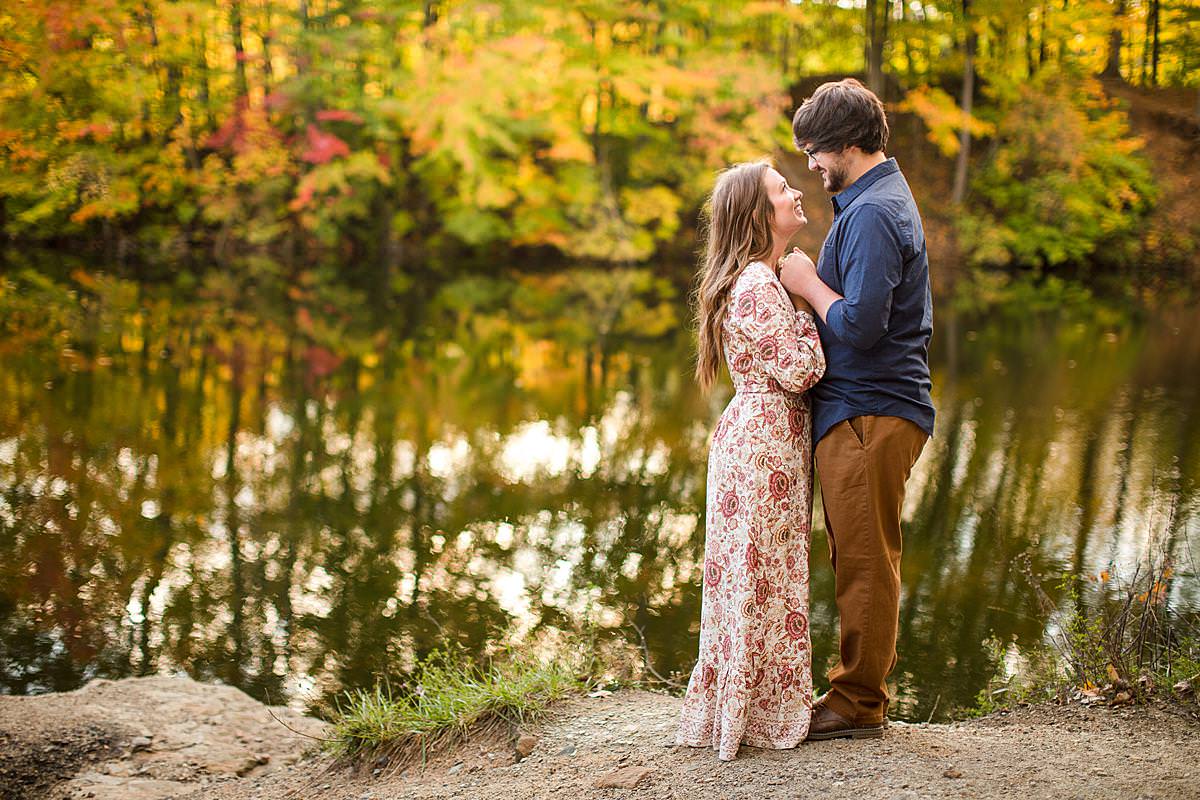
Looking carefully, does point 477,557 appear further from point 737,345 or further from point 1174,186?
point 1174,186

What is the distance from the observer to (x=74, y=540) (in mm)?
5984

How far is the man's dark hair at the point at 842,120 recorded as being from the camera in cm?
269

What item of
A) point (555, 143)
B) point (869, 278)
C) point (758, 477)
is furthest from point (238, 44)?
point (869, 278)

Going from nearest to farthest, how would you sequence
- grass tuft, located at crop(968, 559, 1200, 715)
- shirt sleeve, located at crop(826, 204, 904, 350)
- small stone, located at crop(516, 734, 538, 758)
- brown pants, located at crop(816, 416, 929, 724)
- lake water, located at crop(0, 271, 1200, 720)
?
shirt sleeve, located at crop(826, 204, 904, 350)
brown pants, located at crop(816, 416, 929, 724)
small stone, located at crop(516, 734, 538, 758)
grass tuft, located at crop(968, 559, 1200, 715)
lake water, located at crop(0, 271, 1200, 720)

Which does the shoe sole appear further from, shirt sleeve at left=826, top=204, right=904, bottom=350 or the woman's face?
the woman's face

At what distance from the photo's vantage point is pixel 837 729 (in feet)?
9.72

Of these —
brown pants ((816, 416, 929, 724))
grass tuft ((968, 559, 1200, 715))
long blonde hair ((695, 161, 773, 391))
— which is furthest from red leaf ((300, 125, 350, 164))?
brown pants ((816, 416, 929, 724))

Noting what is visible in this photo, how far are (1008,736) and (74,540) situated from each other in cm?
506

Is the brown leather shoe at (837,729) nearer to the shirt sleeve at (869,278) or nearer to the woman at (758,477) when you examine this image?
the woman at (758,477)

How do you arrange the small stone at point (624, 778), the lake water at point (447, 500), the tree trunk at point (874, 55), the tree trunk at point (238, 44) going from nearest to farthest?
1. the small stone at point (624, 778)
2. the lake water at point (447, 500)
3. the tree trunk at point (238, 44)
4. the tree trunk at point (874, 55)

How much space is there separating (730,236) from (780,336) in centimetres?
32

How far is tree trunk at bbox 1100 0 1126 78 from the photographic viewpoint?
2289cm

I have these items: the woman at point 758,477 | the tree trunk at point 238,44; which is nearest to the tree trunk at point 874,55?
the tree trunk at point 238,44

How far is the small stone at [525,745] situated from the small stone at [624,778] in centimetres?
39
